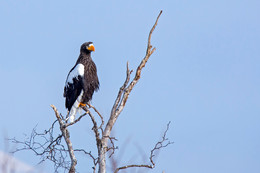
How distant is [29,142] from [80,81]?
9.23 feet

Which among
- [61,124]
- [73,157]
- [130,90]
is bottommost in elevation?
[73,157]

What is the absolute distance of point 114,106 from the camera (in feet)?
21.1

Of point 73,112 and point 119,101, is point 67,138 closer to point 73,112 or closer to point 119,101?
point 119,101

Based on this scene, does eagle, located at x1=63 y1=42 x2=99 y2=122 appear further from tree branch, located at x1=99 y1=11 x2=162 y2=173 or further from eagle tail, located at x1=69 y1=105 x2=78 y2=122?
tree branch, located at x1=99 y1=11 x2=162 y2=173

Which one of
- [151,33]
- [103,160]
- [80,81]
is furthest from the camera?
[80,81]

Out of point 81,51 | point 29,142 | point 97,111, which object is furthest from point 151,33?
point 81,51

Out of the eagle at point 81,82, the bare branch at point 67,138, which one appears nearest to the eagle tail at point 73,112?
the eagle at point 81,82

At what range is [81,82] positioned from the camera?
9.04 meters

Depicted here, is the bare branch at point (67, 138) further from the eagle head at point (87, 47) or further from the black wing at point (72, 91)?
the eagle head at point (87, 47)

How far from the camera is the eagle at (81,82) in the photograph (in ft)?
A: 29.6

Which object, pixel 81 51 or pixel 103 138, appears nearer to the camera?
pixel 103 138

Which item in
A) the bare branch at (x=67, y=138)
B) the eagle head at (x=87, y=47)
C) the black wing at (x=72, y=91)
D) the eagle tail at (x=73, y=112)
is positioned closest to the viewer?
the bare branch at (x=67, y=138)

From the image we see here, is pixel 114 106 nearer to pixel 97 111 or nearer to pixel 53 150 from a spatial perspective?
pixel 97 111

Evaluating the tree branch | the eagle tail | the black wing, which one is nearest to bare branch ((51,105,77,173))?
the tree branch
